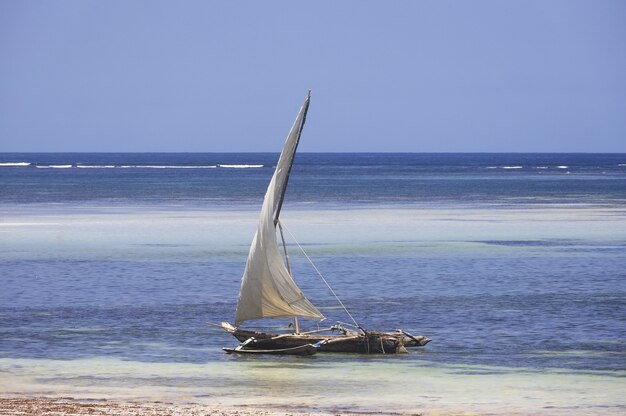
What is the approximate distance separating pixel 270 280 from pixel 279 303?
0.63m

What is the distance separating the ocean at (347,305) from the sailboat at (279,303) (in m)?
0.46

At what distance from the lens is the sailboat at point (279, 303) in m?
30.0

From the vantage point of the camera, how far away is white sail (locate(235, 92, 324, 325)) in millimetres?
30312

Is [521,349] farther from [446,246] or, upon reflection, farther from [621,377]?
[446,246]

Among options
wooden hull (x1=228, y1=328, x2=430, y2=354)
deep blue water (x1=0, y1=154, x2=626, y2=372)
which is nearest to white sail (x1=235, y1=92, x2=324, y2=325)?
wooden hull (x1=228, y1=328, x2=430, y2=354)


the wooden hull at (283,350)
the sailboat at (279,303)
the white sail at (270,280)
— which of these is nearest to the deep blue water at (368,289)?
the wooden hull at (283,350)

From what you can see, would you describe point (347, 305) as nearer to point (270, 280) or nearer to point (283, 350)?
point (270, 280)

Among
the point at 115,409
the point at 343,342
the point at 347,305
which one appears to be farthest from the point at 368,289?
the point at 115,409

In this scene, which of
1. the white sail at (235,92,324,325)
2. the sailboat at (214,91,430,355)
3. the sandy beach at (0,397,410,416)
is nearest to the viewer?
the sandy beach at (0,397,410,416)

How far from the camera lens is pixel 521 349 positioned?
103 ft

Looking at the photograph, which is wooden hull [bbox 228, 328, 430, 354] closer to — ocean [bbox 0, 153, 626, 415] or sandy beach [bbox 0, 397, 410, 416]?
ocean [bbox 0, 153, 626, 415]

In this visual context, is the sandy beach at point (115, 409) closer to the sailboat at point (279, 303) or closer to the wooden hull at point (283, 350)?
the wooden hull at point (283, 350)

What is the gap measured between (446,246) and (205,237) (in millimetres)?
12917

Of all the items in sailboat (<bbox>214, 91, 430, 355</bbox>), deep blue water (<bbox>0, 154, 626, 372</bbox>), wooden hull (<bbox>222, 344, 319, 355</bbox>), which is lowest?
deep blue water (<bbox>0, 154, 626, 372</bbox>)
